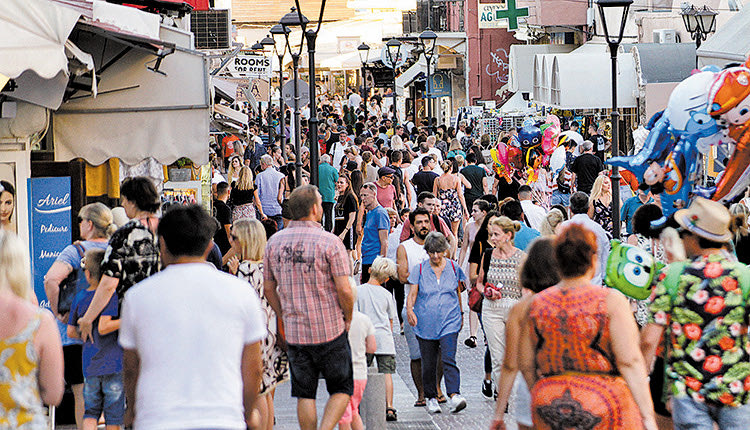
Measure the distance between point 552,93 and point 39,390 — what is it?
73.9 ft

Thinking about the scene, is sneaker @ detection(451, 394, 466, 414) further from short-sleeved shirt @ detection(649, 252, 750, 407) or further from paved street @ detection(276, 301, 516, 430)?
short-sleeved shirt @ detection(649, 252, 750, 407)

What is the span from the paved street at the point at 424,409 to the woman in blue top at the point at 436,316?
0.51 feet

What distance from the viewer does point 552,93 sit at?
26.8 m

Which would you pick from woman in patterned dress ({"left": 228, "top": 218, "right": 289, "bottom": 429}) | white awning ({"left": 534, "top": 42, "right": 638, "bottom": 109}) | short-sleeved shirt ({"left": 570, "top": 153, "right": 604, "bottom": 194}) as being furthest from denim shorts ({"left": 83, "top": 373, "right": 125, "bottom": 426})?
white awning ({"left": 534, "top": 42, "right": 638, "bottom": 109})

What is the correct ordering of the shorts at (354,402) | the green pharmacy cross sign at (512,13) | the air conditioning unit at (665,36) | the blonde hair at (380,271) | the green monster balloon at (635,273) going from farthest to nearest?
1. the green pharmacy cross sign at (512,13)
2. the air conditioning unit at (665,36)
3. the blonde hair at (380,271)
4. the shorts at (354,402)
5. the green monster balloon at (635,273)

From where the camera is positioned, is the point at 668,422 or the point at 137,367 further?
the point at 668,422

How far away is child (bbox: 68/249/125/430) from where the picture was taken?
745cm

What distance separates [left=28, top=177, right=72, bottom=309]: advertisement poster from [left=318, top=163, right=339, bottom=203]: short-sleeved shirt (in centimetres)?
906

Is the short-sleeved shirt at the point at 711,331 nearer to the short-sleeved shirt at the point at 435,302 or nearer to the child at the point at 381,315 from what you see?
the child at the point at 381,315

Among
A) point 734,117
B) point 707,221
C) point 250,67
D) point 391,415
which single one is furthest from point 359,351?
point 250,67

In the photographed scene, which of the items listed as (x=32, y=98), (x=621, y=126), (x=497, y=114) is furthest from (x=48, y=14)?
(x=497, y=114)

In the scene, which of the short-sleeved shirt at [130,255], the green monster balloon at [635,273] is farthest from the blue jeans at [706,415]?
the short-sleeved shirt at [130,255]

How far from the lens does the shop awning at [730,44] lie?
636 inches

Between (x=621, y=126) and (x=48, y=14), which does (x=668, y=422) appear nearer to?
(x=48, y=14)
